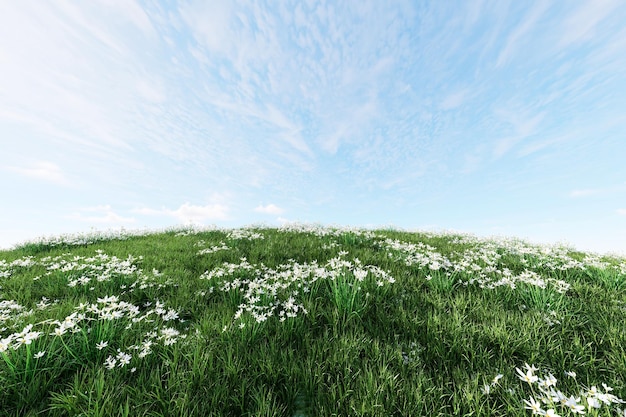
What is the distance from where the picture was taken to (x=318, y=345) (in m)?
3.36

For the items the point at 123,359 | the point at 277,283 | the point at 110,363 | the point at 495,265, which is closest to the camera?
the point at 110,363

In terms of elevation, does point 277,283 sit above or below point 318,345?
above

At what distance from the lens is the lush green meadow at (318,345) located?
2602 millimetres

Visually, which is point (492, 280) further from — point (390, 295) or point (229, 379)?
point (229, 379)

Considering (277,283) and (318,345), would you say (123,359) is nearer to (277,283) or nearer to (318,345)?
(318,345)

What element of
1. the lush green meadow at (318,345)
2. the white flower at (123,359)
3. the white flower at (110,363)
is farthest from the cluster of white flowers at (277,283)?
the white flower at (110,363)

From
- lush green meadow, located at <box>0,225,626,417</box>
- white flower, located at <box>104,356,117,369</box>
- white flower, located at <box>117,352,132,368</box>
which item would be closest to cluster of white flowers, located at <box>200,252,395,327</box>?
lush green meadow, located at <box>0,225,626,417</box>

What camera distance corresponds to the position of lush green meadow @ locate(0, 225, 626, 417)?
260cm

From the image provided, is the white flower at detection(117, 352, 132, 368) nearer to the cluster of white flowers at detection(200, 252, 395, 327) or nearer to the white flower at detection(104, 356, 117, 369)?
the white flower at detection(104, 356, 117, 369)

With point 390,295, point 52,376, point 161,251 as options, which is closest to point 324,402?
point 390,295

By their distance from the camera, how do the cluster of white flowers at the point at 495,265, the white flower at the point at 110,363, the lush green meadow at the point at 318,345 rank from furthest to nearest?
1. the cluster of white flowers at the point at 495,265
2. the white flower at the point at 110,363
3. the lush green meadow at the point at 318,345

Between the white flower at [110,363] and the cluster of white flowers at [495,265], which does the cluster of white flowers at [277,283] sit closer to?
the white flower at [110,363]

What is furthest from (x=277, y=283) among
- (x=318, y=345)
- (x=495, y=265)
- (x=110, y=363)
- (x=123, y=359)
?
(x=495, y=265)

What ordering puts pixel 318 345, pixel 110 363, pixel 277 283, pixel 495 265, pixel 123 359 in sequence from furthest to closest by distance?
pixel 495 265 → pixel 277 283 → pixel 318 345 → pixel 123 359 → pixel 110 363
